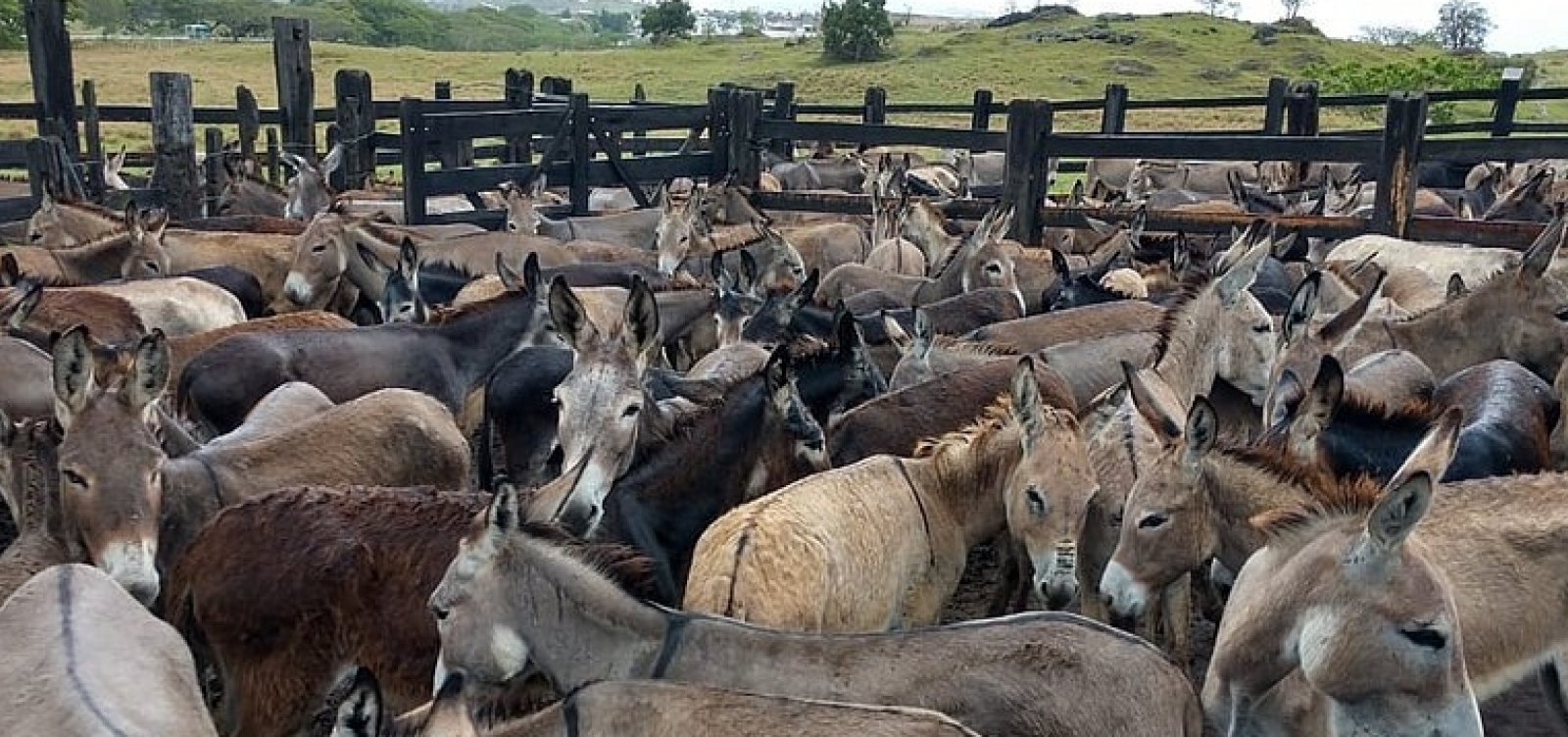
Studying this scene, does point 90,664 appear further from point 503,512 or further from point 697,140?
point 697,140

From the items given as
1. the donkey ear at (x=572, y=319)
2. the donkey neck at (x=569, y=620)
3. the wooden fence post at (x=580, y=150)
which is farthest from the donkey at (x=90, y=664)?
the wooden fence post at (x=580, y=150)

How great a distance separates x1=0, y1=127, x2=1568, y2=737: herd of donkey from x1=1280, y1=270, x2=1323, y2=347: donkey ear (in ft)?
0.09

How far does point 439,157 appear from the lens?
58.9ft

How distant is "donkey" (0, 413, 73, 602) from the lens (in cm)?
533

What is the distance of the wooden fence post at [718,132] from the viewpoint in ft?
49.2

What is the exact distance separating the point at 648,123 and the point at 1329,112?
32.8 metres

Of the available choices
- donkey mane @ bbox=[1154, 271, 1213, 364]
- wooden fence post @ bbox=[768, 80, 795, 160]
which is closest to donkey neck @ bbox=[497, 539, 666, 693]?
donkey mane @ bbox=[1154, 271, 1213, 364]

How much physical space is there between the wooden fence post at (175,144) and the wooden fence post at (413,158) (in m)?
2.00

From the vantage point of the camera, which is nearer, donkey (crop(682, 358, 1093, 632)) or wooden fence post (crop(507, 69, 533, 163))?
donkey (crop(682, 358, 1093, 632))

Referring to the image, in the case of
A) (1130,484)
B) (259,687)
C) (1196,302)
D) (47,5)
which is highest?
(47,5)

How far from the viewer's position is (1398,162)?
1054 centimetres

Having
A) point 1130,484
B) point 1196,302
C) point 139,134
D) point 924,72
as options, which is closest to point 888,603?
point 1130,484

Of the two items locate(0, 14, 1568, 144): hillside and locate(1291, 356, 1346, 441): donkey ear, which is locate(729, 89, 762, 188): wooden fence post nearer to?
locate(1291, 356, 1346, 441): donkey ear

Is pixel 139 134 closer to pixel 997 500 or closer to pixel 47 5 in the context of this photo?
pixel 47 5
